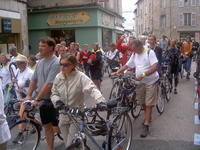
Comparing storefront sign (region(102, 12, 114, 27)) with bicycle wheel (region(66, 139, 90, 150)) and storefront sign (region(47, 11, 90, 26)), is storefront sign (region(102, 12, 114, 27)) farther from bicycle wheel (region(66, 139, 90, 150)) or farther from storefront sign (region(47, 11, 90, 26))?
bicycle wheel (region(66, 139, 90, 150))

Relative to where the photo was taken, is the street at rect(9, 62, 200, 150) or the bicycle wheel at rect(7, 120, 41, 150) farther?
the street at rect(9, 62, 200, 150)

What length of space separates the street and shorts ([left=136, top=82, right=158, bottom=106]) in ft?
2.06

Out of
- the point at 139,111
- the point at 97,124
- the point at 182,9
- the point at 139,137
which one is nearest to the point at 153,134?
the point at 139,137

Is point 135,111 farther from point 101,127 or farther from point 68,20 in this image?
point 68,20

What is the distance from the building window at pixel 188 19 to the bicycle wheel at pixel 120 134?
45.8 m

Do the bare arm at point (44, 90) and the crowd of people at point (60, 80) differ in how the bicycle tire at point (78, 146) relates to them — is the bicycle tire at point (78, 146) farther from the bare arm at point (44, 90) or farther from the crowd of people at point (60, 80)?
the bare arm at point (44, 90)

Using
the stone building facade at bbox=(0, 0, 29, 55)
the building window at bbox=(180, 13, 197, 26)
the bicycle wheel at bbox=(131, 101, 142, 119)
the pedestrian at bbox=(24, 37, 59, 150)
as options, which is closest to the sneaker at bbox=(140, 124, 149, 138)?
the bicycle wheel at bbox=(131, 101, 142, 119)

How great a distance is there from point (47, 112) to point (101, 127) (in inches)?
36.6

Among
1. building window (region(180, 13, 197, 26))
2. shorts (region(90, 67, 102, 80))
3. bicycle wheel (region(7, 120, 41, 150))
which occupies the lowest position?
bicycle wheel (region(7, 120, 41, 150))

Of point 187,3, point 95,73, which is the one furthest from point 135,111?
point 187,3

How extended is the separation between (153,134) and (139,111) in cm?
129

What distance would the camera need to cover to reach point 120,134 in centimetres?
398

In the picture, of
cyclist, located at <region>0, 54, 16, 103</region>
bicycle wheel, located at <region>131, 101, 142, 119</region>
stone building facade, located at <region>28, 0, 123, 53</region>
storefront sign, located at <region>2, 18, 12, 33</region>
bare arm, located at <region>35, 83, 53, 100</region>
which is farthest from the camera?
stone building facade, located at <region>28, 0, 123, 53</region>

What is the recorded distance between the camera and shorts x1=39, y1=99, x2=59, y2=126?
4.06 meters
